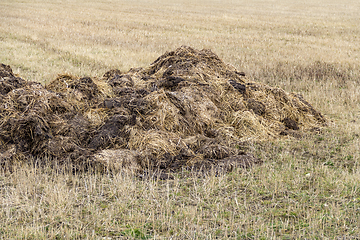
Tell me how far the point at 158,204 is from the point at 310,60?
11.7 m

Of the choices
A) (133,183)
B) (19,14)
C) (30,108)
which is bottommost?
(133,183)

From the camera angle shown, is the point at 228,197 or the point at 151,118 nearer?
the point at 228,197

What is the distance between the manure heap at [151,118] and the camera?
6.08 m

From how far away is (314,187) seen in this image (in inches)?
201

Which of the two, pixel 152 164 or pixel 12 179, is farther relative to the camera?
pixel 152 164

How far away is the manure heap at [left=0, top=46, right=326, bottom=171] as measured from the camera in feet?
19.9

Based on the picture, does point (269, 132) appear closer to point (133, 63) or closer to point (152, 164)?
point (152, 164)

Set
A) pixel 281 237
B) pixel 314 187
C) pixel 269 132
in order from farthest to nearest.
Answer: pixel 269 132 → pixel 314 187 → pixel 281 237

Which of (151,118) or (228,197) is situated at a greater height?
(151,118)

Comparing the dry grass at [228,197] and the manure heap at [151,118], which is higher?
the manure heap at [151,118]

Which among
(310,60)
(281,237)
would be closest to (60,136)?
(281,237)

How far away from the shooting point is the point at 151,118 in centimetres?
690

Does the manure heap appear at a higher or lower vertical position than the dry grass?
higher

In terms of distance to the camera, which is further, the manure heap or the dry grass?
the manure heap
